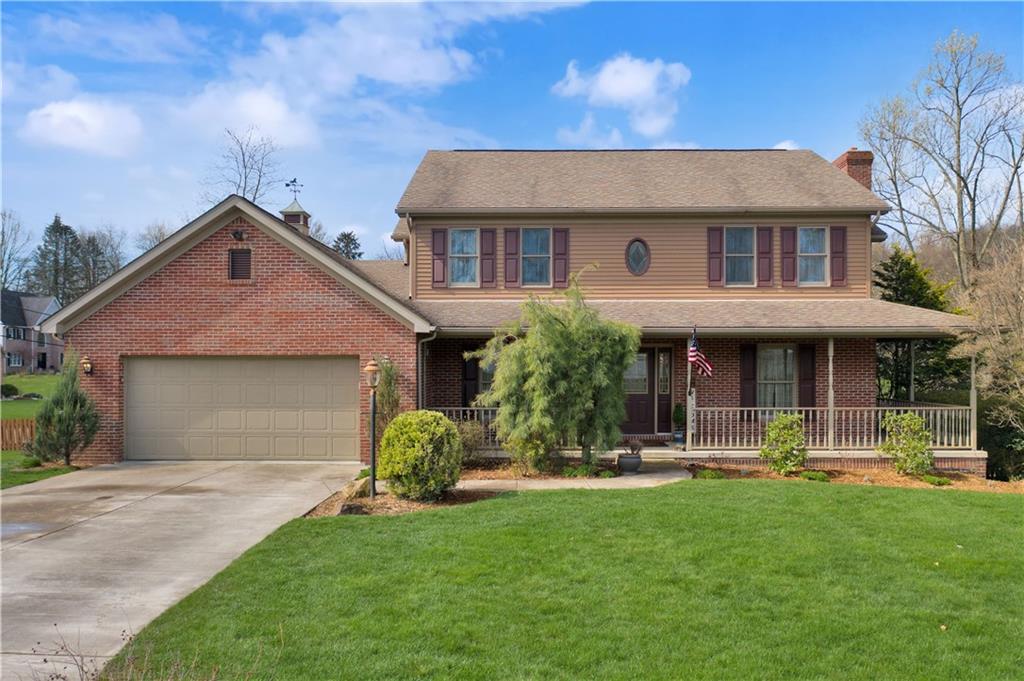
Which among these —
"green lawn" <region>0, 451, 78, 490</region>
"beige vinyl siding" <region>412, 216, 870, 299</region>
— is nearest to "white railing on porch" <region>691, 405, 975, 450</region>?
"beige vinyl siding" <region>412, 216, 870, 299</region>

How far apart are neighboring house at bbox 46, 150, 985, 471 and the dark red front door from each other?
0.04 m

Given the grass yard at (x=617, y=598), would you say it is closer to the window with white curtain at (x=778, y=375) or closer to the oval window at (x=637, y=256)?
the window with white curtain at (x=778, y=375)

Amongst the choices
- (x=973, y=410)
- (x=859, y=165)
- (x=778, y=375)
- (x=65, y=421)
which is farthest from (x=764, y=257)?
(x=65, y=421)

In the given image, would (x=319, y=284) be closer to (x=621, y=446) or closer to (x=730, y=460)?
(x=621, y=446)

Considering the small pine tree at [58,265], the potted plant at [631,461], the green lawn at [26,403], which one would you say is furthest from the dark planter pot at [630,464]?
the small pine tree at [58,265]

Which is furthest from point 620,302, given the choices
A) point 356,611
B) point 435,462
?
point 356,611

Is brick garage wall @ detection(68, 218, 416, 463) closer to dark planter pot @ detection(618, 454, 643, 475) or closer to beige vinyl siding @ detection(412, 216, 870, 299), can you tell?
beige vinyl siding @ detection(412, 216, 870, 299)

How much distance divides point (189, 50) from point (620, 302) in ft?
34.9

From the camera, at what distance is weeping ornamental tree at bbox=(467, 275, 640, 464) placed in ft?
40.3

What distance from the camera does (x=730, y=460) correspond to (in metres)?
14.6

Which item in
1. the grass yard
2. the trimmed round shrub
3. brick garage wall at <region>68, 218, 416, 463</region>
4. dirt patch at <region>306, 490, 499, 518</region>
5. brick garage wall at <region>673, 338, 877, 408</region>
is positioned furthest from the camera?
brick garage wall at <region>673, 338, 877, 408</region>

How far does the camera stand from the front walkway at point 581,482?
11.5 meters

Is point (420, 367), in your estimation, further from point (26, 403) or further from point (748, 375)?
point (26, 403)

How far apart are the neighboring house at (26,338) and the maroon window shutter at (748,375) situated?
60.7 meters
